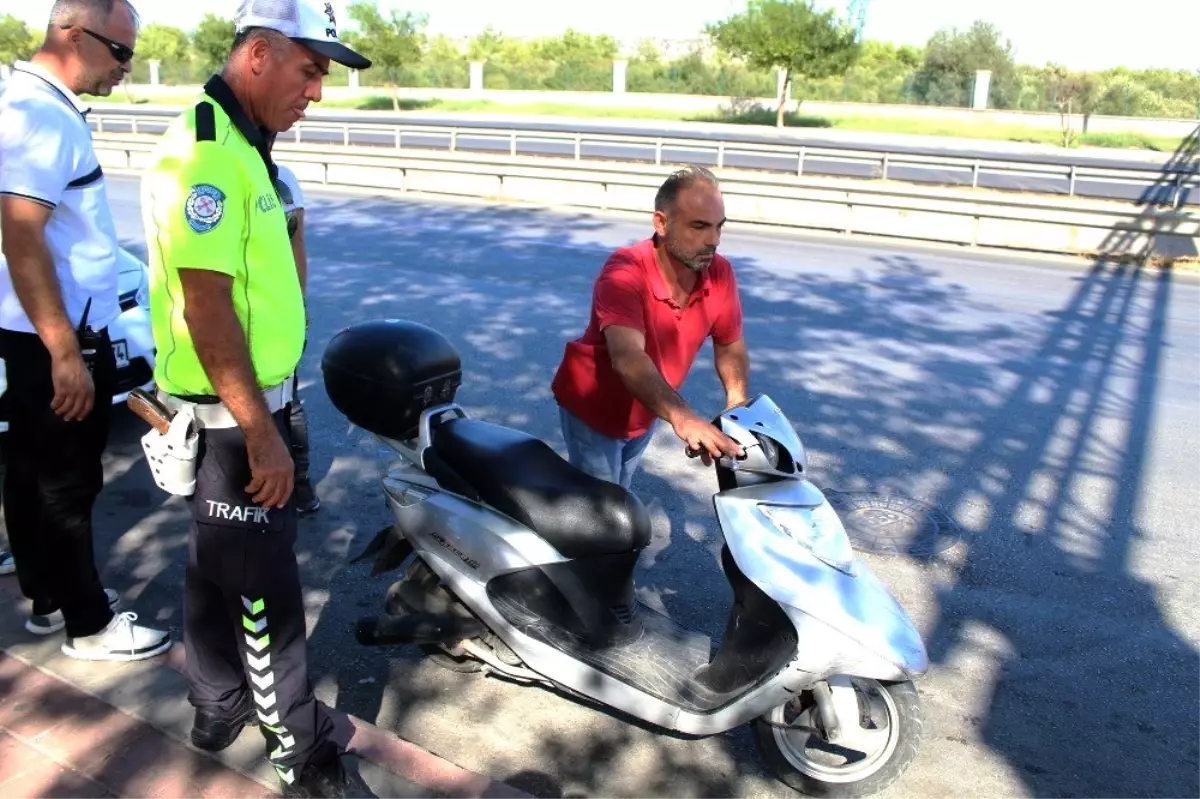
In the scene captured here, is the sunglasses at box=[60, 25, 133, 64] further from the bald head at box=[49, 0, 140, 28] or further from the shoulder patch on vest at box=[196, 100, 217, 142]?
the shoulder patch on vest at box=[196, 100, 217, 142]

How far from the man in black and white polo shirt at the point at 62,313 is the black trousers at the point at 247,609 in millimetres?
793

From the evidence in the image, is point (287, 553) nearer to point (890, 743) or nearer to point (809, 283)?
point (890, 743)

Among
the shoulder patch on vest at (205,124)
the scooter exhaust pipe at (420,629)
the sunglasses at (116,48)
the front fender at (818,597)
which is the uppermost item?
the sunglasses at (116,48)

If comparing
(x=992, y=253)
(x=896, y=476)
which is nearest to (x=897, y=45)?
(x=992, y=253)

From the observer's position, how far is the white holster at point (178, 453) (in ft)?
9.56

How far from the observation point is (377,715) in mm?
3752

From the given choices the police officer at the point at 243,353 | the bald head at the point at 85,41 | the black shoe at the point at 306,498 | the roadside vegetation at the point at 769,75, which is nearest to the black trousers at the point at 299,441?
the black shoe at the point at 306,498

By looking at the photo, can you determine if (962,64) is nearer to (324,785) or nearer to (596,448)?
(596,448)

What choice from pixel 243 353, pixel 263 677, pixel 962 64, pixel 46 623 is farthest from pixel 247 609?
pixel 962 64

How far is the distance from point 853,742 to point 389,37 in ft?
171

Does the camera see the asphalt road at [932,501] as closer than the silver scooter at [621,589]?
No

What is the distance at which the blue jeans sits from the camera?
13.5 feet

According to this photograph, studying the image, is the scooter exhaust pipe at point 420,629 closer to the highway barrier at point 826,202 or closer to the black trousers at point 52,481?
the black trousers at point 52,481

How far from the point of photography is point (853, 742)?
328cm
